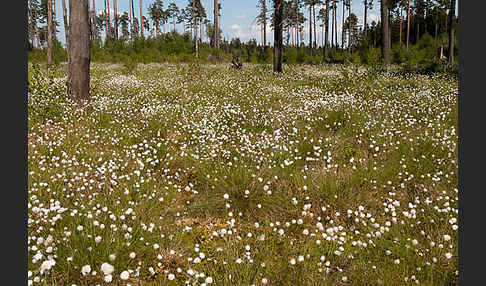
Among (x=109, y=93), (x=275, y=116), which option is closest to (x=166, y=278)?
(x=275, y=116)

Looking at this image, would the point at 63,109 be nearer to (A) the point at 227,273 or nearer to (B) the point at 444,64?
(A) the point at 227,273

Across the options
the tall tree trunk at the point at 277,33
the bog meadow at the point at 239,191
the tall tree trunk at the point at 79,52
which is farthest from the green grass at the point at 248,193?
the tall tree trunk at the point at 277,33

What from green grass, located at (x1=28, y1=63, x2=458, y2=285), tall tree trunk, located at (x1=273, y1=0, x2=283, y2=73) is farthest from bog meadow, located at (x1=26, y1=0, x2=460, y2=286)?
tall tree trunk, located at (x1=273, y1=0, x2=283, y2=73)

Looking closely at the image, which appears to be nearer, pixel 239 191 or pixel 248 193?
pixel 248 193

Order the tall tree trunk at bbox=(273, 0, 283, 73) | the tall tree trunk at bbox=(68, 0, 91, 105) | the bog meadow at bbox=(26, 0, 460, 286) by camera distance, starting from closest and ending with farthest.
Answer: the bog meadow at bbox=(26, 0, 460, 286)
the tall tree trunk at bbox=(68, 0, 91, 105)
the tall tree trunk at bbox=(273, 0, 283, 73)

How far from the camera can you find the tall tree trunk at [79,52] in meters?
6.74

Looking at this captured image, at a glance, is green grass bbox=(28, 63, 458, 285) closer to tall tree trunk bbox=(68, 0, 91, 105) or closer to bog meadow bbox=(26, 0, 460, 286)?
bog meadow bbox=(26, 0, 460, 286)

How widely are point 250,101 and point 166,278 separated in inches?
225

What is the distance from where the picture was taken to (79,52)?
693 centimetres

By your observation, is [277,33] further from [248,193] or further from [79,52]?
[248,193]

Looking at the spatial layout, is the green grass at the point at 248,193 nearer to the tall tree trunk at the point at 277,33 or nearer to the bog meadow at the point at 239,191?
the bog meadow at the point at 239,191

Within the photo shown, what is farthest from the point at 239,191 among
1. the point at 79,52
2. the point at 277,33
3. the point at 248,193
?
the point at 277,33

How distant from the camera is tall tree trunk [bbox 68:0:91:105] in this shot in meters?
6.74

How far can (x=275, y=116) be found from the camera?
20.5 feet
